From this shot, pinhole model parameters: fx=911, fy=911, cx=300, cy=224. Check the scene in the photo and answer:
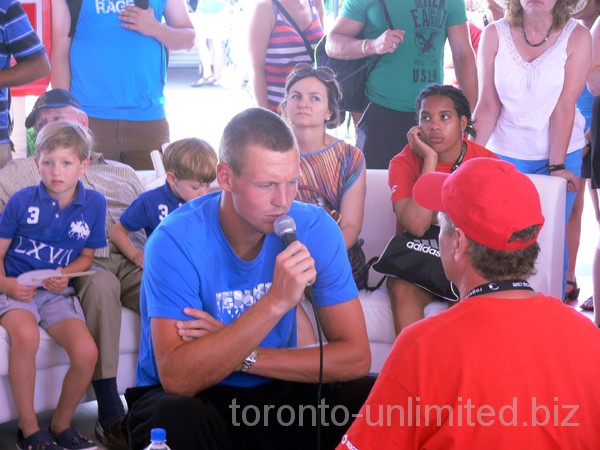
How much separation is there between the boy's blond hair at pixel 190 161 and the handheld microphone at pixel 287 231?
1.28 meters

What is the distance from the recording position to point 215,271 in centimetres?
229

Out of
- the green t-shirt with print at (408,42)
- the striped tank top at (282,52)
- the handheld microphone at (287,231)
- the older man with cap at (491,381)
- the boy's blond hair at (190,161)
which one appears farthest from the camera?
the striped tank top at (282,52)

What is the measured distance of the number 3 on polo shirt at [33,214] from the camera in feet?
10.5

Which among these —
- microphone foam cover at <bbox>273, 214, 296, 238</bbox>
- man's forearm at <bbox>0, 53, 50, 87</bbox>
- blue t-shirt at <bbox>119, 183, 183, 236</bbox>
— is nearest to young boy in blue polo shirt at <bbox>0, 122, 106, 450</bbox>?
blue t-shirt at <bbox>119, 183, 183, 236</bbox>

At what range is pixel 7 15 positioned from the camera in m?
3.59

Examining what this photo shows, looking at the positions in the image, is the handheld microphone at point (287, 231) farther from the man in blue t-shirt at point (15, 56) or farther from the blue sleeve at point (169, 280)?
the man in blue t-shirt at point (15, 56)

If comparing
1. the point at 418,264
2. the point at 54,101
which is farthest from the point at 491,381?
the point at 54,101

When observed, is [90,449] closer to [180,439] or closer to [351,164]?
[180,439]

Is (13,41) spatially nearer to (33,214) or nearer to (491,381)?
(33,214)

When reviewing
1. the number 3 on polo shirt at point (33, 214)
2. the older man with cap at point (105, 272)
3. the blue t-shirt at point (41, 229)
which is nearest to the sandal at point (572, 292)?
the older man with cap at point (105, 272)

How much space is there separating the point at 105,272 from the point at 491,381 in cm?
204

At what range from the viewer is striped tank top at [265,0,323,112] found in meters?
4.29

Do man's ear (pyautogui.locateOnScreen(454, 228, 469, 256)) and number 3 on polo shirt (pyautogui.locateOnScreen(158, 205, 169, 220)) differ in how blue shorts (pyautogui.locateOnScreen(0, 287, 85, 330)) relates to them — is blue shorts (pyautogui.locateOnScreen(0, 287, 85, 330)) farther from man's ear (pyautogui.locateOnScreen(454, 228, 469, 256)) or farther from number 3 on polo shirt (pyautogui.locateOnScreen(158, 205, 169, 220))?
man's ear (pyautogui.locateOnScreen(454, 228, 469, 256))

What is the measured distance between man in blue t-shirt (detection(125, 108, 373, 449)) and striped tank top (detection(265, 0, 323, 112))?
2008 mm
